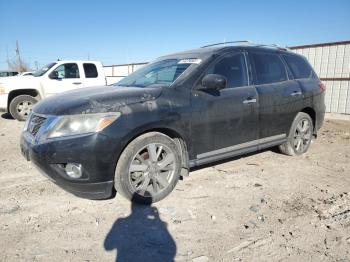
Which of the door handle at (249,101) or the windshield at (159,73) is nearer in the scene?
the windshield at (159,73)

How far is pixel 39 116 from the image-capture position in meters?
3.57

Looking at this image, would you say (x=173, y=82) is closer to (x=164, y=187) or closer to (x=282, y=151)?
(x=164, y=187)

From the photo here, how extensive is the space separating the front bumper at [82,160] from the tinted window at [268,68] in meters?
2.62

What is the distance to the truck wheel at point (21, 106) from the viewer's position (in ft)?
31.5

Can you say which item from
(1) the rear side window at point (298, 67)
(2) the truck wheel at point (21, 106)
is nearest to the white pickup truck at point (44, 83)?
(2) the truck wheel at point (21, 106)

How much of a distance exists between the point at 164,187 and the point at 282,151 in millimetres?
2850

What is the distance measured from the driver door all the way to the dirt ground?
5.66 meters

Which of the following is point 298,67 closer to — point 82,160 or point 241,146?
point 241,146

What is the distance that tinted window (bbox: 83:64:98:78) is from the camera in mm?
10648

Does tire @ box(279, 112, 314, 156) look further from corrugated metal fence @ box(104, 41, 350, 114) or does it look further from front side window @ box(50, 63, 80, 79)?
front side window @ box(50, 63, 80, 79)

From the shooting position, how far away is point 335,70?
39.7 ft

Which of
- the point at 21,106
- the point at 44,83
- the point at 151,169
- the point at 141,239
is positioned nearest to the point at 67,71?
the point at 44,83

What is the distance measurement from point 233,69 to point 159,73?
41.6 inches

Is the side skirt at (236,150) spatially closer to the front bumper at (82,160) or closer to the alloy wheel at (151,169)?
the alloy wheel at (151,169)
